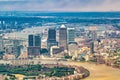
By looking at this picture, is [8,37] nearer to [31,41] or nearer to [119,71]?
[31,41]

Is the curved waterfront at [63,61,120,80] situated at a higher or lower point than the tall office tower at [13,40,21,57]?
higher

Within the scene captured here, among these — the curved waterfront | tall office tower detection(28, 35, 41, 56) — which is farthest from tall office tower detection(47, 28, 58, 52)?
the curved waterfront

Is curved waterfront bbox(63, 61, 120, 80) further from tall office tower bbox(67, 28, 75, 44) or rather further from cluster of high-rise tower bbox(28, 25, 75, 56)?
tall office tower bbox(67, 28, 75, 44)

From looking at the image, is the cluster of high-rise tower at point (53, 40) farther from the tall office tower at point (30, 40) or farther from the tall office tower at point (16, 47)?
the tall office tower at point (16, 47)

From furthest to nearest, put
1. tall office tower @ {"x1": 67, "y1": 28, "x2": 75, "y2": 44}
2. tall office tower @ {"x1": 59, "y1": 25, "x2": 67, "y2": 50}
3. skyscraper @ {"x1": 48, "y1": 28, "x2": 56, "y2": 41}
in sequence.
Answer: skyscraper @ {"x1": 48, "y1": 28, "x2": 56, "y2": 41}, tall office tower @ {"x1": 67, "y1": 28, "x2": 75, "y2": 44}, tall office tower @ {"x1": 59, "y1": 25, "x2": 67, "y2": 50}

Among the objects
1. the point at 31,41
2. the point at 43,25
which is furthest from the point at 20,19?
the point at 31,41

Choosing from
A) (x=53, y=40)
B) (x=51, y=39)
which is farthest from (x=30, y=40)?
(x=51, y=39)

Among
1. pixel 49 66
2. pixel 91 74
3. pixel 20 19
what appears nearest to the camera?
pixel 91 74
